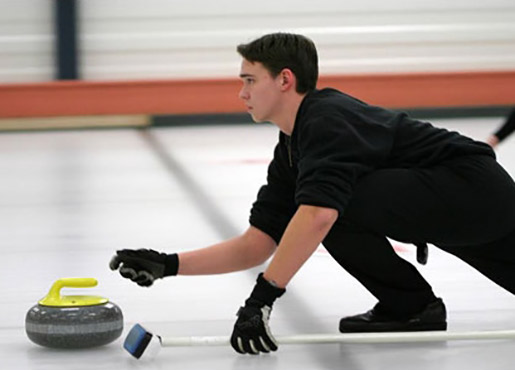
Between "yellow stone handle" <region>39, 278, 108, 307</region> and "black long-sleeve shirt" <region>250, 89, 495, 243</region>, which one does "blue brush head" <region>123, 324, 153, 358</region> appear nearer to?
"yellow stone handle" <region>39, 278, 108, 307</region>

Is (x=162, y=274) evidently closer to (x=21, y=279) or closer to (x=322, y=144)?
(x=322, y=144)

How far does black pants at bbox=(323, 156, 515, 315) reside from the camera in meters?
2.81

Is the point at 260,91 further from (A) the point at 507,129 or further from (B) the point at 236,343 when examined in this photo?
(A) the point at 507,129

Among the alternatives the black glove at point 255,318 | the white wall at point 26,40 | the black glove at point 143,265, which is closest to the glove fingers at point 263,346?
the black glove at point 255,318

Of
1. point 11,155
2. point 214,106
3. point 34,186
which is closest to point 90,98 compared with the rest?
point 214,106

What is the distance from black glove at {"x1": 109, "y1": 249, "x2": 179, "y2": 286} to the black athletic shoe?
0.48 m

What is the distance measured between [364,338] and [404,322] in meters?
0.17

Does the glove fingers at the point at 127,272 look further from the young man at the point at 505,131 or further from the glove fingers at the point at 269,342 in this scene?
the young man at the point at 505,131

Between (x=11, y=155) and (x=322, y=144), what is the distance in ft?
16.4

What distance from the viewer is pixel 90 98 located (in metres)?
9.11

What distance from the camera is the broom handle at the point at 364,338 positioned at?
277 cm

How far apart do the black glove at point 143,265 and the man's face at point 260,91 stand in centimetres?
43

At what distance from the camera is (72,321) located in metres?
2.76

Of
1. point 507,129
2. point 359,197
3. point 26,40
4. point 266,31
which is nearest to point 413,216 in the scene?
point 359,197
